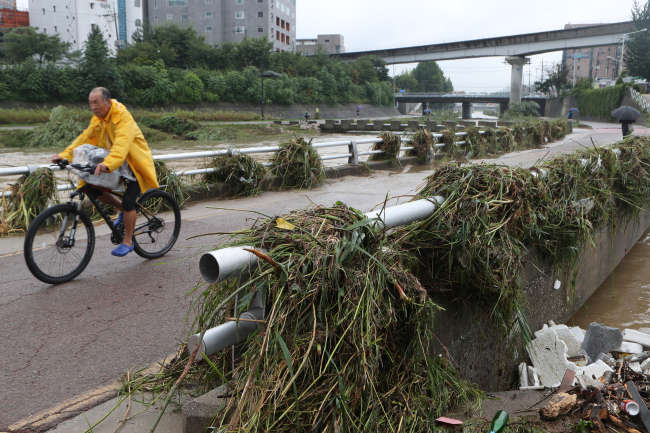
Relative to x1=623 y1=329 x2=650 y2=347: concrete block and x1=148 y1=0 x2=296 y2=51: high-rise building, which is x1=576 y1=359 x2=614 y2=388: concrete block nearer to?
x1=623 y1=329 x2=650 y2=347: concrete block

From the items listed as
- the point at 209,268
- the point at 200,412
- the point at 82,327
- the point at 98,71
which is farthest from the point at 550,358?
the point at 98,71

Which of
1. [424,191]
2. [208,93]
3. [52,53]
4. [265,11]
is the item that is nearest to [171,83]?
[208,93]

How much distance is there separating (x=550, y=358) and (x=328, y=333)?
117 inches

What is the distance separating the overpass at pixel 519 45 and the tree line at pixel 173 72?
11.5 metres

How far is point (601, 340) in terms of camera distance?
5137 millimetres

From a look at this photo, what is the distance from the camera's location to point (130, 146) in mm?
5922

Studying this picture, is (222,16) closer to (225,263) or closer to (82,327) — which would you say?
(82,327)

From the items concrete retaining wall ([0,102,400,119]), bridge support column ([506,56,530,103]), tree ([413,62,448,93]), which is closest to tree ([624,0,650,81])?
bridge support column ([506,56,530,103])

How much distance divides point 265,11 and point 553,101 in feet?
172

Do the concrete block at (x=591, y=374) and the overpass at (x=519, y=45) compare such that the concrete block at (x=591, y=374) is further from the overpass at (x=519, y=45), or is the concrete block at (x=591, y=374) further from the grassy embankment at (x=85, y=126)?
the overpass at (x=519, y=45)

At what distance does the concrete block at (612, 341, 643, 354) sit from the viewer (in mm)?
5117

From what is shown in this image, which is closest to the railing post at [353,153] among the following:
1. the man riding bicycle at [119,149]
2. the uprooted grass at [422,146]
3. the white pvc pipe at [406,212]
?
the uprooted grass at [422,146]

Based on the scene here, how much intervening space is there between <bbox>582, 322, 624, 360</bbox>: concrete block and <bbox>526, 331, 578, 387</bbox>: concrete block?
0.69 meters

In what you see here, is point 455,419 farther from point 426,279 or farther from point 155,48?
point 155,48
